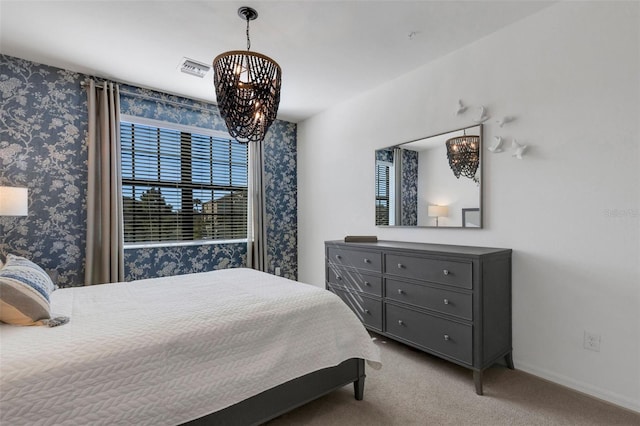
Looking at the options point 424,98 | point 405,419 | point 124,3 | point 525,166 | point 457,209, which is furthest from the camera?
point 424,98

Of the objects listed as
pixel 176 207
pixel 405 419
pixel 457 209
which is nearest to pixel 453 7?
pixel 457 209

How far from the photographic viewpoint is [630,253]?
1.92m

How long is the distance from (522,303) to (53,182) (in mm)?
4274

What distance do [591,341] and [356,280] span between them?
172 cm

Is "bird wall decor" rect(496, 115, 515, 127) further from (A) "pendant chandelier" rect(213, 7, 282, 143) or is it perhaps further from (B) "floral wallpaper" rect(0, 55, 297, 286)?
(B) "floral wallpaper" rect(0, 55, 297, 286)

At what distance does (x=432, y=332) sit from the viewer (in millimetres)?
2381

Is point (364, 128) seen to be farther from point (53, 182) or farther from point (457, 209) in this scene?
point (53, 182)

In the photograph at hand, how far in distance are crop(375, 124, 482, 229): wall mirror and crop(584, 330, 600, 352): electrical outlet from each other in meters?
0.98

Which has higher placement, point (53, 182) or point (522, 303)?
point (53, 182)

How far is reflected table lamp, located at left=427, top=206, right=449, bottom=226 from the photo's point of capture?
9.51ft

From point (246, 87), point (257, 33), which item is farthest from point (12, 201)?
point (257, 33)

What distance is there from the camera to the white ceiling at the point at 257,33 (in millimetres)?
2215

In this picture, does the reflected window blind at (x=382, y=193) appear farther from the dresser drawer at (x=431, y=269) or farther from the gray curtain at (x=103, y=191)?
the gray curtain at (x=103, y=191)

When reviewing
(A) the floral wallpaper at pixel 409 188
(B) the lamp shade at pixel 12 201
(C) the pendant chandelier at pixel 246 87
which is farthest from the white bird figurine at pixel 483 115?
(B) the lamp shade at pixel 12 201
